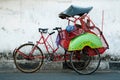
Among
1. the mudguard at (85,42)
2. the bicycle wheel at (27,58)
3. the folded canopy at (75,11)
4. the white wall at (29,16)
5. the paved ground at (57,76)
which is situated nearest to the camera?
the paved ground at (57,76)

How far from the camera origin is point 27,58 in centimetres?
1416

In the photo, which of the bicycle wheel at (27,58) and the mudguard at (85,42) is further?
the bicycle wheel at (27,58)

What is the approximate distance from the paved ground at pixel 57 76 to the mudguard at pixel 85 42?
86cm

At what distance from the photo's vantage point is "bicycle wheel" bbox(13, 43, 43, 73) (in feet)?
45.8

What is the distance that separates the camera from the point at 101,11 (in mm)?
14570

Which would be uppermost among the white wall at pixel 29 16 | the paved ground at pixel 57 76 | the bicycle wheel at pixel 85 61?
the white wall at pixel 29 16

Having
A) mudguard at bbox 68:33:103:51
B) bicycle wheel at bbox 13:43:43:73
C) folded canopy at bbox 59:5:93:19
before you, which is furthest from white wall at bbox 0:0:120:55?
mudguard at bbox 68:33:103:51

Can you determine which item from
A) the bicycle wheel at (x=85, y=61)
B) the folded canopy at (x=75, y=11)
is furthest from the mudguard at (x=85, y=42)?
the folded canopy at (x=75, y=11)

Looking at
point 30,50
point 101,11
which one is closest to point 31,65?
point 30,50

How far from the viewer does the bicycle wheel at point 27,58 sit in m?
14.0

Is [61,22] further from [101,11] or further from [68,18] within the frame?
[101,11]

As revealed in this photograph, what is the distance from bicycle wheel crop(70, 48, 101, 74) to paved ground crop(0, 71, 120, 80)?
0.76 feet

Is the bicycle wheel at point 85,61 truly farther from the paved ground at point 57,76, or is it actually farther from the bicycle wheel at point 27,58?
the bicycle wheel at point 27,58

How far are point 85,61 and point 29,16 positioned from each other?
→ 2363mm
